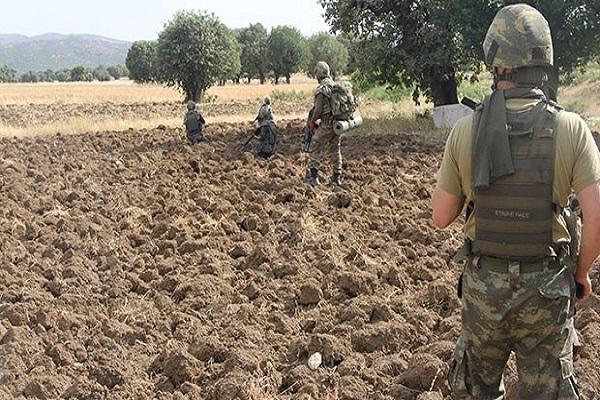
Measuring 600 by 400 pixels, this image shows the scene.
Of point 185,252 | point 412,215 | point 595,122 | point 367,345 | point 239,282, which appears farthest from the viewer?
point 595,122

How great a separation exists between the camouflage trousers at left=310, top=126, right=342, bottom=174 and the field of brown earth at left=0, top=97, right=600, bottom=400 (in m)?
0.38

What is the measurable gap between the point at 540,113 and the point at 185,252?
17.0 ft

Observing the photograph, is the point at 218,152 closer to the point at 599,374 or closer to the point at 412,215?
the point at 412,215

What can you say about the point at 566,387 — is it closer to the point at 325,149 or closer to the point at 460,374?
the point at 460,374

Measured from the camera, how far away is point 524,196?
282 centimetres

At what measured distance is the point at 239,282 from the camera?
6.36 metres

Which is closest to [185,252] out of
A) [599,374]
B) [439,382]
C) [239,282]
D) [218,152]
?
[239,282]

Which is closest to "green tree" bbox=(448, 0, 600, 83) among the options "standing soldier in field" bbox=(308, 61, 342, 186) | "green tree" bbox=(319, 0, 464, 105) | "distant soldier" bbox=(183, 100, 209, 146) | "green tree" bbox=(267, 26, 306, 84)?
"green tree" bbox=(319, 0, 464, 105)

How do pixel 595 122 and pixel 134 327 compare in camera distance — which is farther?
pixel 595 122

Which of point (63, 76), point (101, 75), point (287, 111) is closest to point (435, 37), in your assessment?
point (287, 111)

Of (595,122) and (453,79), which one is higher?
(453,79)

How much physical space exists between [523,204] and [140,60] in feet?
249

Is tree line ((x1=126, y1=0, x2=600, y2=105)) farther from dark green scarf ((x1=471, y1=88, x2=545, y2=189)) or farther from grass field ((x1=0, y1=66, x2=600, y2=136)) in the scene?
dark green scarf ((x1=471, y1=88, x2=545, y2=189))

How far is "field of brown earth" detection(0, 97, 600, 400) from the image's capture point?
4.48 meters
